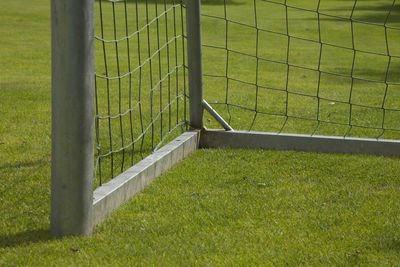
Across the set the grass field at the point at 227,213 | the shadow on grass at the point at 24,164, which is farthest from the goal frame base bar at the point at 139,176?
the shadow on grass at the point at 24,164

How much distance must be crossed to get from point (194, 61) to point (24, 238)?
2459mm

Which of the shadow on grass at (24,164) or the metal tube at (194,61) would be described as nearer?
the shadow on grass at (24,164)

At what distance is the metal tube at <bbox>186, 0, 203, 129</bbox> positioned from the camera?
16.9ft

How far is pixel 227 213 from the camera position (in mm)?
3662

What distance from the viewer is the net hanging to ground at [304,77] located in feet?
20.2

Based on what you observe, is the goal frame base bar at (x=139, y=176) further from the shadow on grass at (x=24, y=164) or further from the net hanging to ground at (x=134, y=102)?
the shadow on grass at (x=24, y=164)

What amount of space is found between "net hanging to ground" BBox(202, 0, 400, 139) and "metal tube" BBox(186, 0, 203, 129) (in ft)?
0.49

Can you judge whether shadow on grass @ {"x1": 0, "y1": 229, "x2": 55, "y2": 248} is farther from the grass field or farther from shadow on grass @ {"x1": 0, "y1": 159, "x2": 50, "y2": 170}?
shadow on grass @ {"x1": 0, "y1": 159, "x2": 50, "y2": 170}

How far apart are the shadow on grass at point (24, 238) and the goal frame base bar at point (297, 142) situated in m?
2.33

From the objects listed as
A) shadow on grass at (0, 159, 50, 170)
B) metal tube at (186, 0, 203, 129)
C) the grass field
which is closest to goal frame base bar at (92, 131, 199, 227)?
the grass field

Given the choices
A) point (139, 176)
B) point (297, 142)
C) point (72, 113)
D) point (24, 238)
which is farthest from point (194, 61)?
point (24, 238)

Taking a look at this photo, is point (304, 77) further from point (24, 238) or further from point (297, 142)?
point (24, 238)

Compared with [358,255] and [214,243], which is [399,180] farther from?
[214,243]

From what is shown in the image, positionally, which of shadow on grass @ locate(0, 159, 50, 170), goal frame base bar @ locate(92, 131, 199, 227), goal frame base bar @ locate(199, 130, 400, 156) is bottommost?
goal frame base bar @ locate(199, 130, 400, 156)
